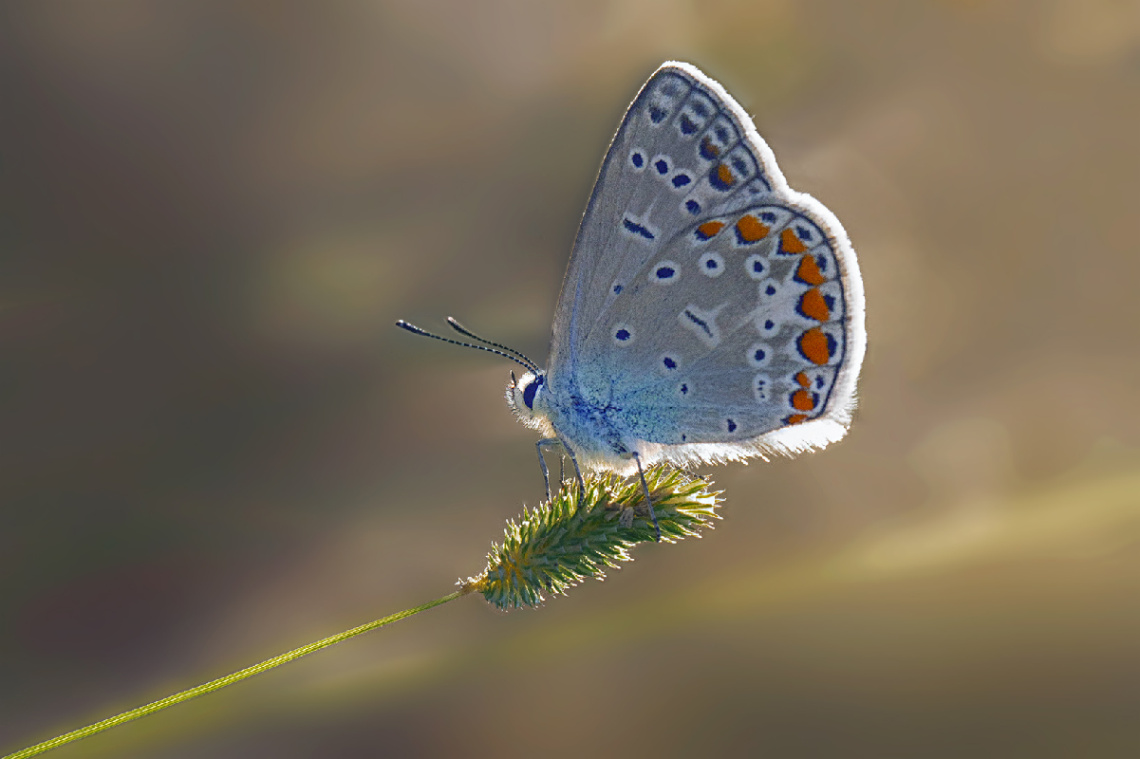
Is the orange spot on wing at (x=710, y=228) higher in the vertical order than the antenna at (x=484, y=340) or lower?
higher

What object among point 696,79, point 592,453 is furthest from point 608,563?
point 696,79

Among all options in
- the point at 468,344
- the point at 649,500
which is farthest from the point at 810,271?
the point at 468,344

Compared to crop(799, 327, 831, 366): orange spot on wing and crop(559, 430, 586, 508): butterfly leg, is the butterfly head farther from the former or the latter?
crop(799, 327, 831, 366): orange spot on wing

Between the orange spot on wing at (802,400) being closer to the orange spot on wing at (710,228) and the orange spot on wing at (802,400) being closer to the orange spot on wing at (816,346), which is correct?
the orange spot on wing at (816,346)

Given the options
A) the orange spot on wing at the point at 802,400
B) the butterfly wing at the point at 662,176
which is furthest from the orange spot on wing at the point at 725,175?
the orange spot on wing at the point at 802,400

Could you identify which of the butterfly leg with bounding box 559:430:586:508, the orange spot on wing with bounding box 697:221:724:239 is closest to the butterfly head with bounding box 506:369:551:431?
the butterfly leg with bounding box 559:430:586:508

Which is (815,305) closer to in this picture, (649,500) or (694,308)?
(694,308)
